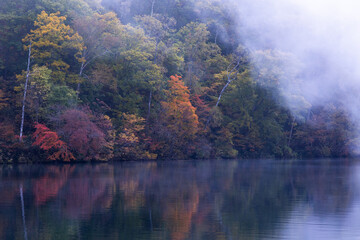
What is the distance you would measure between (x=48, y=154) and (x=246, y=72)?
72.6 feet

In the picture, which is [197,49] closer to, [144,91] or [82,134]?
[144,91]

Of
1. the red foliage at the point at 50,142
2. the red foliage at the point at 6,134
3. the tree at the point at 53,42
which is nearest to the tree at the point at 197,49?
the tree at the point at 53,42

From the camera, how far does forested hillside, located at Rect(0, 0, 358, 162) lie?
109 ft

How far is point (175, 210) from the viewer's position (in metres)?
12.1

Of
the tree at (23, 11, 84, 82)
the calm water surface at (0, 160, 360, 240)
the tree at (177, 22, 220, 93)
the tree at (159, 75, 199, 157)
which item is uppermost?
the tree at (177, 22, 220, 93)

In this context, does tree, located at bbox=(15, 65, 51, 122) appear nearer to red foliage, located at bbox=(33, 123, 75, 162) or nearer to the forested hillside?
the forested hillside

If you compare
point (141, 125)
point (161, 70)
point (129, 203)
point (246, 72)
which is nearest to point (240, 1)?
point (246, 72)

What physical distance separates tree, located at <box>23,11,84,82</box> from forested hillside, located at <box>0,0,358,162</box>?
0.08 m

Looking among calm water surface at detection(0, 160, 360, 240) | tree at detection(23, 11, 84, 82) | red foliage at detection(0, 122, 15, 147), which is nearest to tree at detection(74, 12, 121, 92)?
tree at detection(23, 11, 84, 82)

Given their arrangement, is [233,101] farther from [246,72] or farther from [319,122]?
[319,122]

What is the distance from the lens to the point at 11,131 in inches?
1235

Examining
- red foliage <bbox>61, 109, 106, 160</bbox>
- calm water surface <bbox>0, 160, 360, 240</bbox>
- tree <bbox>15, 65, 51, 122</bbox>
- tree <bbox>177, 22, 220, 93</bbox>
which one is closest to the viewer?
calm water surface <bbox>0, 160, 360, 240</bbox>

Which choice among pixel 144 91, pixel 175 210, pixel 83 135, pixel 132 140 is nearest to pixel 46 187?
pixel 175 210

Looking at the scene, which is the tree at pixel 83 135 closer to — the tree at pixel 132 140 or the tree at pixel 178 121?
the tree at pixel 132 140
